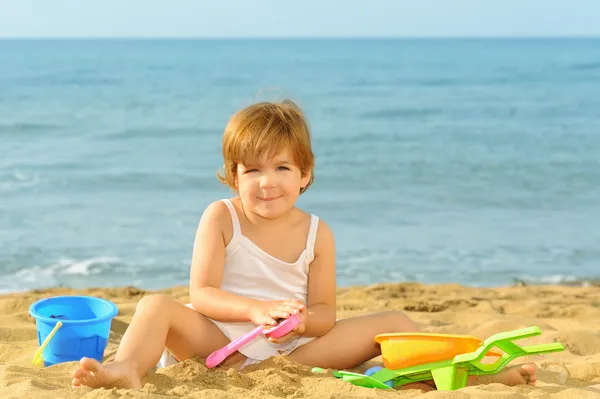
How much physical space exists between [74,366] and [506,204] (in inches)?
285

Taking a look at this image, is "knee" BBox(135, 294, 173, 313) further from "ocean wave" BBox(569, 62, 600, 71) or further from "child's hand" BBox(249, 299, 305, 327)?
"ocean wave" BBox(569, 62, 600, 71)

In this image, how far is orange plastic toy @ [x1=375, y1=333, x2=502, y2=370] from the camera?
2719 mm

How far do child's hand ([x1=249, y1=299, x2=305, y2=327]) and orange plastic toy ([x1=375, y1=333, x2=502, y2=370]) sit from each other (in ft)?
1.21

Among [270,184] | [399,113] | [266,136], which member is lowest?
[399,113]

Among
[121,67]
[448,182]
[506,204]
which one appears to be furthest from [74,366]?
[121,67]

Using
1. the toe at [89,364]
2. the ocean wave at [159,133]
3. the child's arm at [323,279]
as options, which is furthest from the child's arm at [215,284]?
the ocean wave at [159,133]

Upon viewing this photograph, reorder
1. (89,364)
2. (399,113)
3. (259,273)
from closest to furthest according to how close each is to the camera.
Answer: (89,364)
(259,273)
(399,113)

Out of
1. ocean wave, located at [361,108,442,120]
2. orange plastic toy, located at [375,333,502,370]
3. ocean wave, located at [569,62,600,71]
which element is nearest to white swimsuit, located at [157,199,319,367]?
orange plastic toy, located at [375,333,502,370]

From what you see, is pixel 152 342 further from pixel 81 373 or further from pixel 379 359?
pixel 379 359

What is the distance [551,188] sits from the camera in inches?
406

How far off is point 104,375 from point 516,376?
4.56ft

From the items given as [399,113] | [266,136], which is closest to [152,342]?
[266,136]

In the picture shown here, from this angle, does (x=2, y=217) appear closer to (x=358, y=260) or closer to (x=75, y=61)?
(x=358, y=260)

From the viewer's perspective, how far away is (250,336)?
9.12 feet
